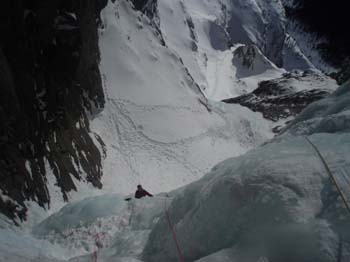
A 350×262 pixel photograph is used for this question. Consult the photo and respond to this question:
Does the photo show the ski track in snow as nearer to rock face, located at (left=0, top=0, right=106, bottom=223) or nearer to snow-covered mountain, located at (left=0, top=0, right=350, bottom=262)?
snow-covered mountain, located at (left=0, top=0, right=350, bottom=262)

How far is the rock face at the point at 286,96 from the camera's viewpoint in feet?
84.2

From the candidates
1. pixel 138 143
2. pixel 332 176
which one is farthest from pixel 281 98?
pixel 332 176

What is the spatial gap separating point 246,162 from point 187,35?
52.3 m

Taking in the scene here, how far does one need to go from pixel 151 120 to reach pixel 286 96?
1880cm

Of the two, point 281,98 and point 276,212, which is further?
point 281,98

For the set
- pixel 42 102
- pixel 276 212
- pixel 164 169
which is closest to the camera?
pixel 276 212

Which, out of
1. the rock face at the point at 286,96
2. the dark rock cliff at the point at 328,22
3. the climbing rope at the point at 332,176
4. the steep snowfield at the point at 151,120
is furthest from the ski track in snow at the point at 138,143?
the rock face at the point at 286,96

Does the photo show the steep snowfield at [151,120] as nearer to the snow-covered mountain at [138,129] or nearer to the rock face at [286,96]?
the snow-covered mountain at [138,129]

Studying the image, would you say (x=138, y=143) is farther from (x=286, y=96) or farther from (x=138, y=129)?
(x=286, y=96)

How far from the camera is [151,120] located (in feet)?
49.4

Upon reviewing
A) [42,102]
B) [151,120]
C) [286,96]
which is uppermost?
[42,102]

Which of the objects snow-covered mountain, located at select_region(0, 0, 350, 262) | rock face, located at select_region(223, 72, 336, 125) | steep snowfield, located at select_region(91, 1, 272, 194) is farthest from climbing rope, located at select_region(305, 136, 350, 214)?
rock face, located at select_region(223, 72, 336, 125)

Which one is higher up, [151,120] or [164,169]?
[151,120]

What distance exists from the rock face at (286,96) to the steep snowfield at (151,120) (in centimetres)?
718
